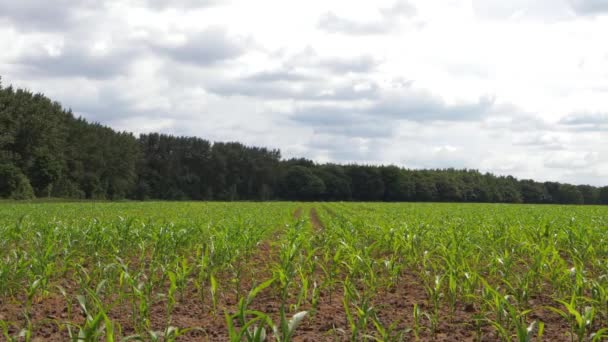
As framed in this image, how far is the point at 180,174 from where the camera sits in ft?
319

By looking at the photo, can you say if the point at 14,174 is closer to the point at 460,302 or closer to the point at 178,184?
the point at 178,184

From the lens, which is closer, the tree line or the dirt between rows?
the dirt between rows

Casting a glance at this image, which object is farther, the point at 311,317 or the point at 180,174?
the point at 180,174

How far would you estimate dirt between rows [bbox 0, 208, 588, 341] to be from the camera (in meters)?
5.08

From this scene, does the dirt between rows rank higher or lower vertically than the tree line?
lower

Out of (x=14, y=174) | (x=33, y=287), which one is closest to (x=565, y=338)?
(x=33, y=287)

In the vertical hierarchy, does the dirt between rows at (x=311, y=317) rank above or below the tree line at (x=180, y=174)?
below

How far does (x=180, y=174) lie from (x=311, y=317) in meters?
94.6

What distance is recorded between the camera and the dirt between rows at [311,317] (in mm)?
5078

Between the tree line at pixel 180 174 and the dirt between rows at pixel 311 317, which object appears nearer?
the dirt between rows at pixel 311 317

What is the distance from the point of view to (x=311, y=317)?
5.67m

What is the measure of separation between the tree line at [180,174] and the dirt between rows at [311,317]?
166ft

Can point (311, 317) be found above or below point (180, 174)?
below

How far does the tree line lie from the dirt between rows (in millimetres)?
50506
